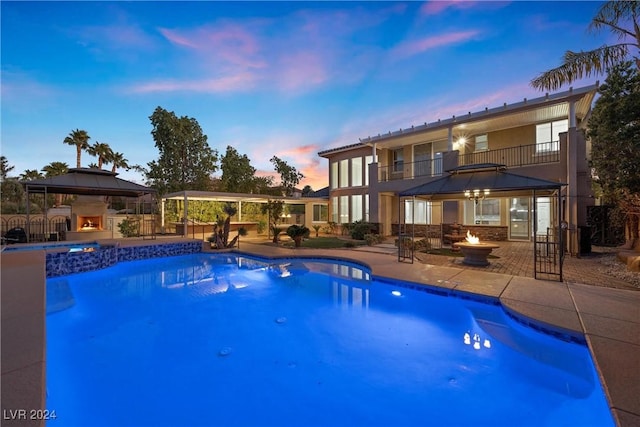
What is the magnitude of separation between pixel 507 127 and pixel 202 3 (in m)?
15.0

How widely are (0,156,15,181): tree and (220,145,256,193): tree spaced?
61.5 ft

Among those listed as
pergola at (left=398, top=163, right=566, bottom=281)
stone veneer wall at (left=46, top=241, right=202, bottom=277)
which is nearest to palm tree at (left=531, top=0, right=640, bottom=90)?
pergola at (left=398, top=163, right=566, bottom=281)

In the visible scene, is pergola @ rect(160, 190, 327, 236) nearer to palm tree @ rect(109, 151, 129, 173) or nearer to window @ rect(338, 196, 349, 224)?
window @ rect(338, 196, 349, 224)

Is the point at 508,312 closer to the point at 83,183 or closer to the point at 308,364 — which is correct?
the point at 308,364

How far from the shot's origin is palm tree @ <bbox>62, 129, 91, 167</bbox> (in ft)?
87.8

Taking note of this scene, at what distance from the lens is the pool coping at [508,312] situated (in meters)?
2.53

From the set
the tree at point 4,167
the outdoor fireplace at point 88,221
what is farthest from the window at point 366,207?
the tree at point 4,167

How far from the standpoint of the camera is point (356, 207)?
19.8 m

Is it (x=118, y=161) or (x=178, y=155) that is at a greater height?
(x=118, y=161)

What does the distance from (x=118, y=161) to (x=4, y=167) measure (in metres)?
8.62

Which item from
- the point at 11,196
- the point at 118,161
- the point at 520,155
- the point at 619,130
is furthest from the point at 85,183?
the point at 118,161

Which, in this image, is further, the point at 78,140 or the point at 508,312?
the point at 78,140

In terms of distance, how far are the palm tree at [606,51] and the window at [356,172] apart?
1141 cm

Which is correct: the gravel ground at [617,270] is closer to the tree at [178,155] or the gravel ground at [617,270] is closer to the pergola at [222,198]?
the pergola at [222,198]
